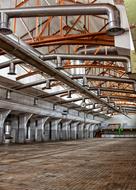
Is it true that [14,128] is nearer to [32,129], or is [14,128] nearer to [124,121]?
[32,129]

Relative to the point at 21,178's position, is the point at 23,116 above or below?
above

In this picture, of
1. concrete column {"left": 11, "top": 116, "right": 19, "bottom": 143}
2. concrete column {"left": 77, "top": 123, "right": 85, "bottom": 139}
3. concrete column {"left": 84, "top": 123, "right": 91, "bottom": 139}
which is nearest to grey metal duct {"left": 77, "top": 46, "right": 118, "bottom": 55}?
concrete column {"left": 11, "top": 116, "right": 19, "bottom": 143}

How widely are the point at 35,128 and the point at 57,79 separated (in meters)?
8.86

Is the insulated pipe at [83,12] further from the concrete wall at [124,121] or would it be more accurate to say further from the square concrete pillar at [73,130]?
the concrete wall at [124,121]

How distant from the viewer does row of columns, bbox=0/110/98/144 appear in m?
16.1

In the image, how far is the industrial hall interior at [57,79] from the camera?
4.70 metres

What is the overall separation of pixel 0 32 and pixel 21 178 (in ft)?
11.0

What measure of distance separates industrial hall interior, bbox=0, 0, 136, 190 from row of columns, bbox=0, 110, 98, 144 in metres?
0.06

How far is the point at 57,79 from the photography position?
11.4 metres

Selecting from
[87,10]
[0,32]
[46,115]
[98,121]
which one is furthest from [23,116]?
[98,121]

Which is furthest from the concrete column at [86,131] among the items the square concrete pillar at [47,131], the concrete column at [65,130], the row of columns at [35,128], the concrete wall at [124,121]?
the square concrete pillar at [47,131]

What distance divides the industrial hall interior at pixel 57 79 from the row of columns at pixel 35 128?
2.5 inches

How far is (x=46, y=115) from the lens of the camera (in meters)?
19.2

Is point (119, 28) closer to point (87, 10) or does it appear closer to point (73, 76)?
point (87, 10)
